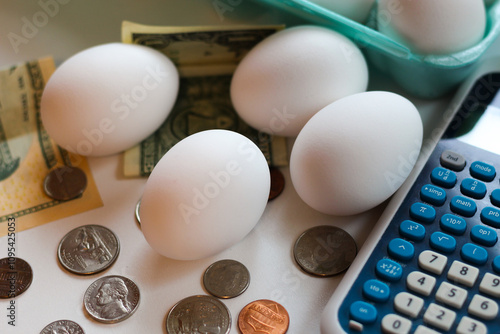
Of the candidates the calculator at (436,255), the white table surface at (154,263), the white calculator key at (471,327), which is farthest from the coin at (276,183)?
the white calculator key at (471,327)

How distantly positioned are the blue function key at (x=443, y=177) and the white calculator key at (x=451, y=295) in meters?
0.11

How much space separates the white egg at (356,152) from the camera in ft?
1.50

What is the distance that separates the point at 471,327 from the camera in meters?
0.40

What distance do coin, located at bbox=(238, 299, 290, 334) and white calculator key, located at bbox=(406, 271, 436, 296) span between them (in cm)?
11

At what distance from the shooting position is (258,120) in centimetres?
56

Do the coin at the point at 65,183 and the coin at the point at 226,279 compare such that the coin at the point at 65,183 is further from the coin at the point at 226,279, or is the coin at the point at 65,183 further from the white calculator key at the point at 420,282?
the white calculator key at the point at 420,282

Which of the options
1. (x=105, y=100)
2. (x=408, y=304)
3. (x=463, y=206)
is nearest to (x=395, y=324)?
(x=408, y=304)

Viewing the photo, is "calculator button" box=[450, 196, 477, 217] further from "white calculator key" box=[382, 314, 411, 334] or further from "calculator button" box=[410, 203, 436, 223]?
"white calculator key" box=[382, 314, 411, 334]

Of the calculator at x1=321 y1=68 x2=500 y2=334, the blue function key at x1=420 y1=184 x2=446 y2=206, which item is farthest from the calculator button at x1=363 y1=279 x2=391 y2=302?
the blue function key at x1=420 y1=184 x2=446 y2=206

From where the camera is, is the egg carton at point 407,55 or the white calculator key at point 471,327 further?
the egg carton at point 407,55

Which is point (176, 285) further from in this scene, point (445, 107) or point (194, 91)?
point (445, 107)

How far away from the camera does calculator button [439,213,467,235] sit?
1.52ft

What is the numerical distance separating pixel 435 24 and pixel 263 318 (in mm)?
330

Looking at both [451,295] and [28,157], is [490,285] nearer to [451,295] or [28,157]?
[451,295]
